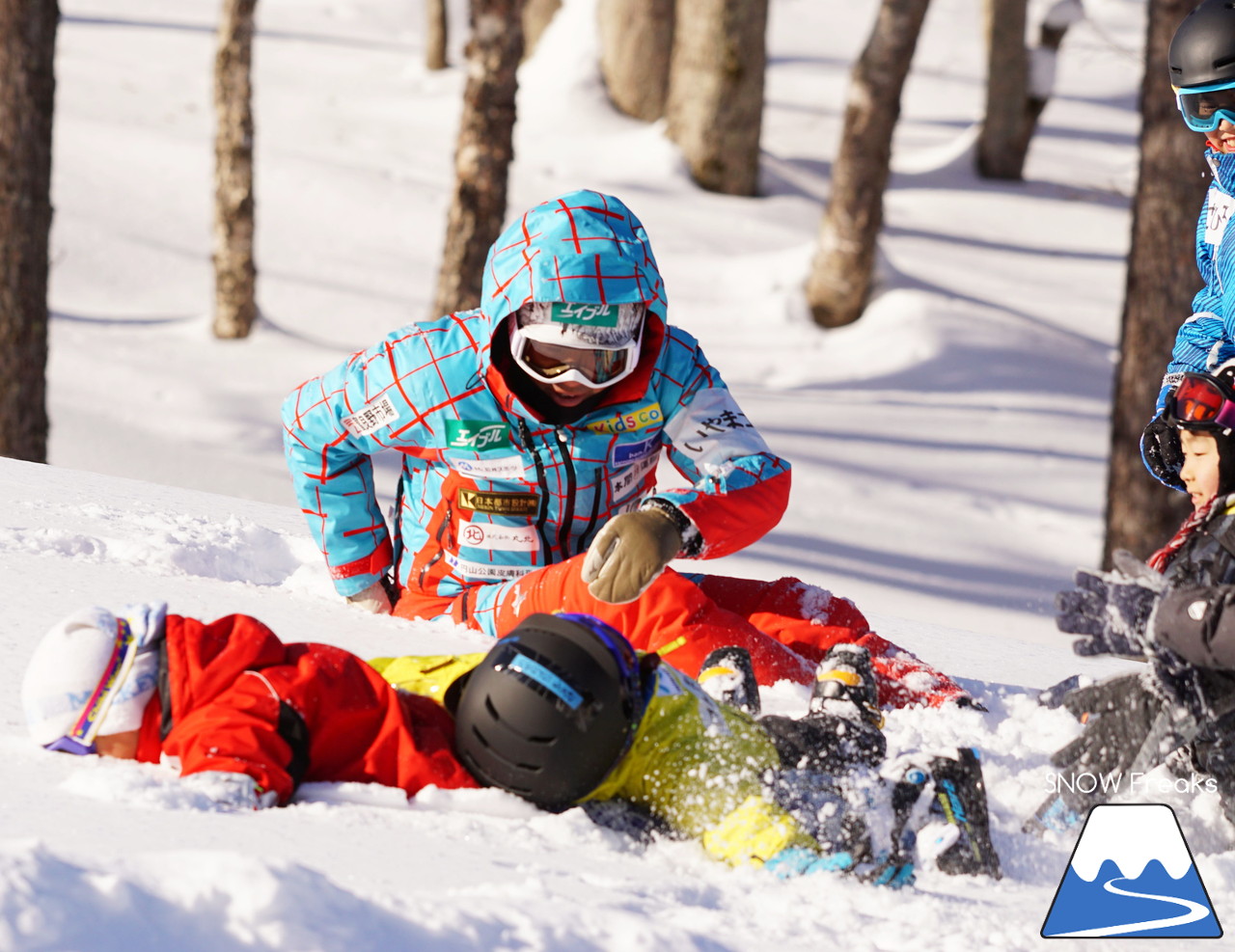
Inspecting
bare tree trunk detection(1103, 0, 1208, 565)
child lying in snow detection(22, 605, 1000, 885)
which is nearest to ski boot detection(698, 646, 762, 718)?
child lying in snow detection(22, 605, 1000, 885)

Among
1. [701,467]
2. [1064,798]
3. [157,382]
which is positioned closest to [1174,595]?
[1064,798]

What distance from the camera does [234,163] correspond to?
10.4 metres

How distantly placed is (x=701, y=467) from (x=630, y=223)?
2.00 feet

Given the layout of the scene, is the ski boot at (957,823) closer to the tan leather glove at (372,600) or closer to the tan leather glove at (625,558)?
the tan leather glove at (625,558)

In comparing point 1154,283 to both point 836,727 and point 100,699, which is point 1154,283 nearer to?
point 836,727

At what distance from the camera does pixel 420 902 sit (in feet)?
6.12

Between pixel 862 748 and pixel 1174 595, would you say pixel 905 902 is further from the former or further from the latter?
pixel 1174 595

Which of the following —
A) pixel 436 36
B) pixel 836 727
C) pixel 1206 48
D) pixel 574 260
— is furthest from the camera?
pixel 436 36

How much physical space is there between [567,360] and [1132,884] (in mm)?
1603

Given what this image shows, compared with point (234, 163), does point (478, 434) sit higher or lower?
higher

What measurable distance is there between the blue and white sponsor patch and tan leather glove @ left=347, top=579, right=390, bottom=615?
2.34ft

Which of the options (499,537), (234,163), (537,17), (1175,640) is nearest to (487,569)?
(499,537)

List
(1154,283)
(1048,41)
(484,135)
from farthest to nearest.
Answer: (1048,41) → (484,135) → (1154,283)

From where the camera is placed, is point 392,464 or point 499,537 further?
point 392,464
